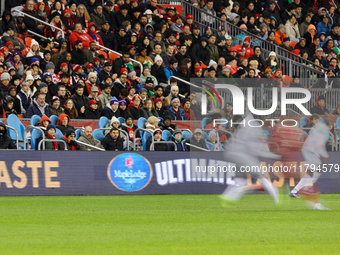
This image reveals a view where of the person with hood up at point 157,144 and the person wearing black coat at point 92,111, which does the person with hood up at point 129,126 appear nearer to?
the person with hood up at point 157,144

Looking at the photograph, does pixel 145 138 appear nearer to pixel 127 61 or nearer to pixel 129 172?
pixel 129 172

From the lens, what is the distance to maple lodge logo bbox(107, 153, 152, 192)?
45.0 feet

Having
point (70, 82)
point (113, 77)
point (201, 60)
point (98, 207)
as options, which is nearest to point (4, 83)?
point (70, 82)

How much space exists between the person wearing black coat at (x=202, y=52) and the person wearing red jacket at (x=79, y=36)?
4.11 m

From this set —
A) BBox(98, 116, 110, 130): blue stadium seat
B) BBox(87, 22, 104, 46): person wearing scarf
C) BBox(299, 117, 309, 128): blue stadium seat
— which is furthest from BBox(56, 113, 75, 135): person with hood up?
BBox(299, 117, 309, 128): blue stadium seat

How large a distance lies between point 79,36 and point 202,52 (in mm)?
4894

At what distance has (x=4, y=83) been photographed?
14820 millimetres

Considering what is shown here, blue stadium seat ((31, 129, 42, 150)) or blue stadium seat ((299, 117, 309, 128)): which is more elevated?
blue stadium seat ((299, 117, 309, 128))

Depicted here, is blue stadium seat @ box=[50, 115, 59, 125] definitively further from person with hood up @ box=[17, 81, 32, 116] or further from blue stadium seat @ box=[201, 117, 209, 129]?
blue stadium seat @ box=[201, 117, 209, 129]

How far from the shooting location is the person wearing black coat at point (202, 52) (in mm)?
20347

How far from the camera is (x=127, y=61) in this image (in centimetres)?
1841

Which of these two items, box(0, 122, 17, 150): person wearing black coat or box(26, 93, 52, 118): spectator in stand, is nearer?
box(0, 122, 17, 150): person wearing black coat

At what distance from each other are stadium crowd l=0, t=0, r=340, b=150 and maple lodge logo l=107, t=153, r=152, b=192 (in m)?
0.59

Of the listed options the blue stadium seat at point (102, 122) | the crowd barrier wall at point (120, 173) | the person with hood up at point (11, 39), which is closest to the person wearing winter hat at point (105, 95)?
the blue stadium seat at point (102, 122)
